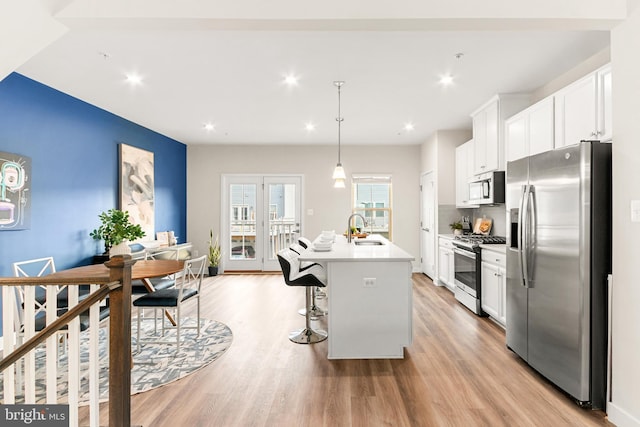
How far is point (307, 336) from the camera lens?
345 centimetres

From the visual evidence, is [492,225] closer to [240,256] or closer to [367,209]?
[367,209]

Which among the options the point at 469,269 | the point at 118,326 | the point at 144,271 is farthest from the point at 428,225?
the point at 118,326

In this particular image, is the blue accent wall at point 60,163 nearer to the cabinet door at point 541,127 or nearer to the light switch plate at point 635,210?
the light switch plate at point 635,210

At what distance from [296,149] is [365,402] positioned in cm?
556

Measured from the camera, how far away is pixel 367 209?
286 inches

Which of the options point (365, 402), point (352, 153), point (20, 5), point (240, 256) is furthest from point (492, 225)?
point (20, 5)

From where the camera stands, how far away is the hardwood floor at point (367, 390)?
2.15 metres

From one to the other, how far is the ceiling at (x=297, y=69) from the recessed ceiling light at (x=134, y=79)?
0.04 meters

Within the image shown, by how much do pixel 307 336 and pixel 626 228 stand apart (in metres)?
2.64

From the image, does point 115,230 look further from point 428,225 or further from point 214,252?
point 428,225

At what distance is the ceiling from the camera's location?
2.76m

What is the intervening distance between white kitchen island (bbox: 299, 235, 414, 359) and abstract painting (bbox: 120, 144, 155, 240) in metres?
3.57

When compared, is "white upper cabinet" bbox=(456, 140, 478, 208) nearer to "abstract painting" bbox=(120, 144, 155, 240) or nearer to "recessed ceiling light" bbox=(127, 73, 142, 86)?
"recessed ceiling light" bbox=(127, 73, 142, 86)

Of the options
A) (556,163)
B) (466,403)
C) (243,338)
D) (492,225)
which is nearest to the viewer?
(466,403)
